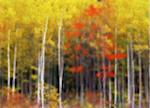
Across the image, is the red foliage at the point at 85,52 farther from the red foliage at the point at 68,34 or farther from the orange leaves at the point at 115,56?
the orange leaves at the point at 115,56

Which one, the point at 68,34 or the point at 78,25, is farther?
the point at 68,34

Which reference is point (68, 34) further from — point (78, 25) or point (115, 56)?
point (115, 56)

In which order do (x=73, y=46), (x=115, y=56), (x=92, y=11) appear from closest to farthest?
1. (x=115, y=56)
2. (x=92, y=11)
3. (x=73, y=46)

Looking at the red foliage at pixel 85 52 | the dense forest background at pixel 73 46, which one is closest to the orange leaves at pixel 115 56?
the dense forest background at pixel 73 46

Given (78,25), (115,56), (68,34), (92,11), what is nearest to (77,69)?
(68,34)

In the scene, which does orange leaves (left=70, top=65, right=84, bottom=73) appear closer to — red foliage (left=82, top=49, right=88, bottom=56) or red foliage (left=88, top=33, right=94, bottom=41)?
red foliage (left=82, top=49, right=88, bottom=56)

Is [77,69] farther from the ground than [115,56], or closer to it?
closer to it

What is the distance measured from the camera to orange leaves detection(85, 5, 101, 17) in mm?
27114

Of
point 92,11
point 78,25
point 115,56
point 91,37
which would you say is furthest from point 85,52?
point 92,11

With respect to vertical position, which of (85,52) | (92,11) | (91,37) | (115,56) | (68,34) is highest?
(92,11)

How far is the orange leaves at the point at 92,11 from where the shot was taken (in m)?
27.1

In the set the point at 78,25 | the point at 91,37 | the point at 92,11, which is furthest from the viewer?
the point at 91,37

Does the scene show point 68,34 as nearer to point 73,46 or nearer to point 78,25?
point 78,25

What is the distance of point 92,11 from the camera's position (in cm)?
2731
